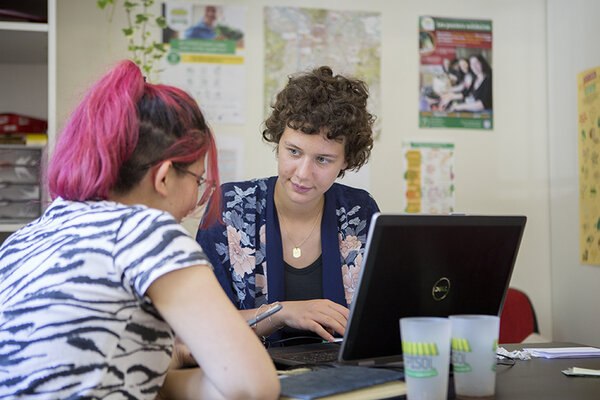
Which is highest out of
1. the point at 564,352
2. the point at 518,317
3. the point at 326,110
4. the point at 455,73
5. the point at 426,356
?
the point at 455,73

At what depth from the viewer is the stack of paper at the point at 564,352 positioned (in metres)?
1.41

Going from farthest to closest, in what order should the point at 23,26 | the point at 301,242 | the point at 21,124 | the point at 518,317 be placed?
the point at 518,317, the point at 21,124, the point at 23,26, the point at 301,242

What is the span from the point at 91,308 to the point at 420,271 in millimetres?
529

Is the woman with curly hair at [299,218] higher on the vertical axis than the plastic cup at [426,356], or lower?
higher

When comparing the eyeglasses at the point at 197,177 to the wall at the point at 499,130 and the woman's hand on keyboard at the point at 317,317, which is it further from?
the wall at the point at 499,130

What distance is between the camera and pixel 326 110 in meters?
1.85

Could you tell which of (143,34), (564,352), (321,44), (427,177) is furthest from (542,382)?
(143,34)

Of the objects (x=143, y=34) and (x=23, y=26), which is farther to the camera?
(x=143, y=34)

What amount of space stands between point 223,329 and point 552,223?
8.72ft

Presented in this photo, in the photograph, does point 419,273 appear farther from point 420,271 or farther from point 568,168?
point 568,168

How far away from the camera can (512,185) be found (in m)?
3.25

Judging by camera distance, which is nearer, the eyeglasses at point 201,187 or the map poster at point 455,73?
the eyeglasses at point 201,187

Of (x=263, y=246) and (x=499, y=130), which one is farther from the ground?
(x=499, y=130)

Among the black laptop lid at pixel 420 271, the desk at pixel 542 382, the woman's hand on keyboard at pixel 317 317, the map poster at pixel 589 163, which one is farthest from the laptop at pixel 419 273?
the map poster at pixel 589 163
